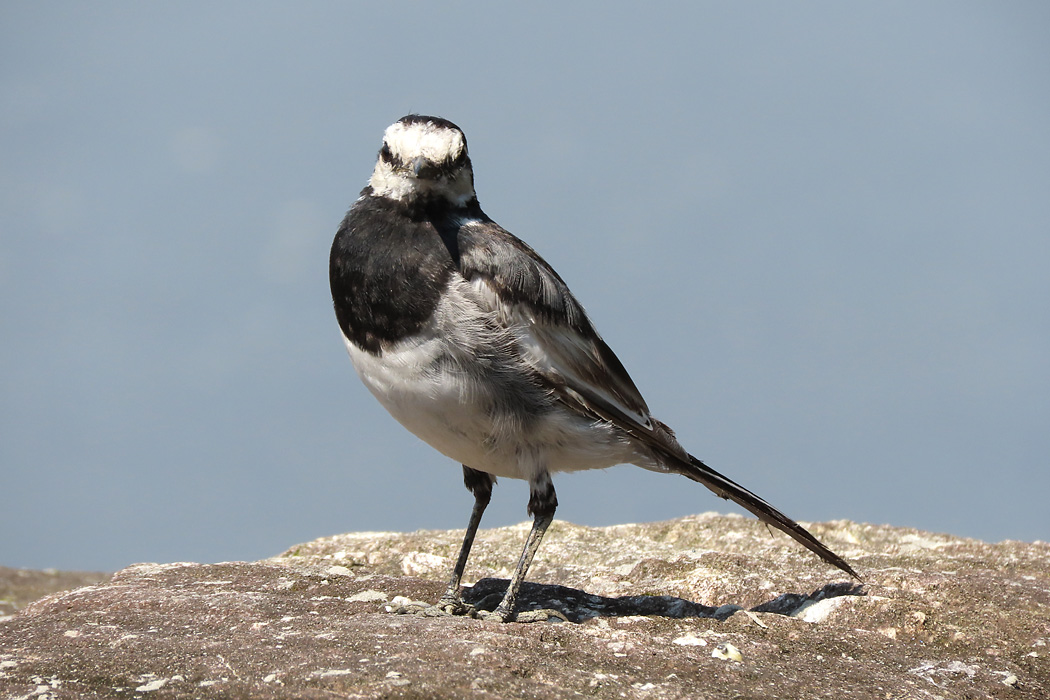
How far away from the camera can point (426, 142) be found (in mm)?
6512

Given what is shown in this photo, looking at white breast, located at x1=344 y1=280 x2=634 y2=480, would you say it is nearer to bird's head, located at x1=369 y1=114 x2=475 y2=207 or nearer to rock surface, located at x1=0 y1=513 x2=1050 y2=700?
bird's head, located at x1=369 y1=114 x2=475 y2=207

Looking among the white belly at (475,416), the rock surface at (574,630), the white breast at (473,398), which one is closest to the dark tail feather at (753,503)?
the rock surface at (574,630)

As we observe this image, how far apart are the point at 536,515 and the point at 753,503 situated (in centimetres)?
177

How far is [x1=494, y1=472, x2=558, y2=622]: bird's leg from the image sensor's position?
6555 mm

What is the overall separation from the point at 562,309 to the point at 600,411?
769 millimetres

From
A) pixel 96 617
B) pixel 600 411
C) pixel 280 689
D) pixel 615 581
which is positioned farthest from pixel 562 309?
pixel 96 617

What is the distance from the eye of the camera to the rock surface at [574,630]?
503 cm

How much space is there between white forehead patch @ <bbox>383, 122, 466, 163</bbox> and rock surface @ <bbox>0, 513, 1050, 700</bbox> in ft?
9.89

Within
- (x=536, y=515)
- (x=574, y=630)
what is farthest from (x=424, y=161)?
(x=574, y=630)

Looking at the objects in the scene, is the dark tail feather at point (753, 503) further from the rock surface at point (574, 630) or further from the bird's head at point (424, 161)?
the bird's head at point (424, 161)

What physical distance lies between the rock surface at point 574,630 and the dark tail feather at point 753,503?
0.32 m

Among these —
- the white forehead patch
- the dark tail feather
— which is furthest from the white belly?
the white forehead patch

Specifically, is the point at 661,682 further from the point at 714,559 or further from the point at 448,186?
the point at 448,186

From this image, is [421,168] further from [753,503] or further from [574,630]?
[753,503]
